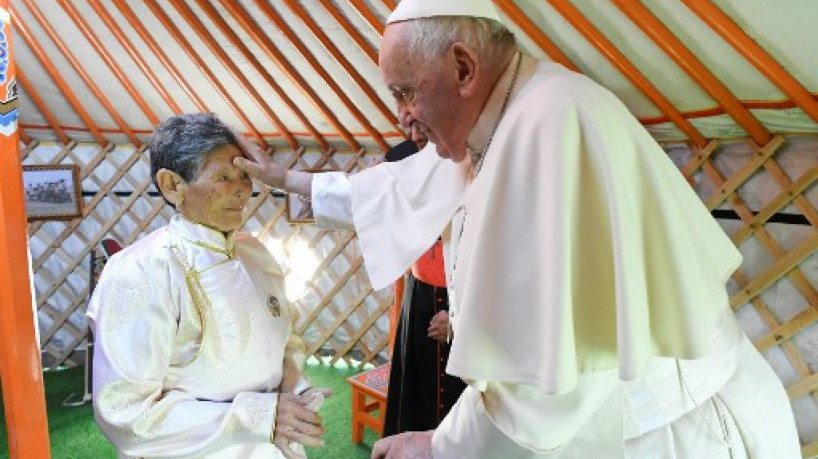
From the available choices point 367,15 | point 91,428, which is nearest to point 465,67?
point 367,15

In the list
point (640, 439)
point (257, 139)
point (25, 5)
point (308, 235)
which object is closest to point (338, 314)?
point (308, 235)

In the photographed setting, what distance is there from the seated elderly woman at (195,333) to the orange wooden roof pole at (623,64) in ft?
3.65

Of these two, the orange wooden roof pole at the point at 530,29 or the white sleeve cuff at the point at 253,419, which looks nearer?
the white sleeve cuff at the point at 253,419

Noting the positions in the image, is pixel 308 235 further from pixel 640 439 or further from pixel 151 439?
pixel 640 439

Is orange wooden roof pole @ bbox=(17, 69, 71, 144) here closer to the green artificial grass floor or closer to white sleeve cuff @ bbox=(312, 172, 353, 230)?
the green artificial grass floor

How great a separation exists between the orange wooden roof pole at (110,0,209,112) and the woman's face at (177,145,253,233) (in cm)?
197

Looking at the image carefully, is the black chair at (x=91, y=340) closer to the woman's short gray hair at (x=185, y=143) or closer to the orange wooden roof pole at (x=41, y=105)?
the orange wooden roof pole at (x=41, y=105)

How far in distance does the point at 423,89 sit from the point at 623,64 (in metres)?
1.23

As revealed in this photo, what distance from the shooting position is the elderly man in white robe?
748 millimetres

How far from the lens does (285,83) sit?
118 inches

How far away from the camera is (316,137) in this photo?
10.9 ft

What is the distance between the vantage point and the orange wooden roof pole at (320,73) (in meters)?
2.49

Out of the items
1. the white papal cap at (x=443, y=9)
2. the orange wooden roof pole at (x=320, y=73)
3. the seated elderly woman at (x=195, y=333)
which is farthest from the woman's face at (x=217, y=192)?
the orange wooden roof pole at (x=320, y=73)

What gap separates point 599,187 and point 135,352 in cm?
83
